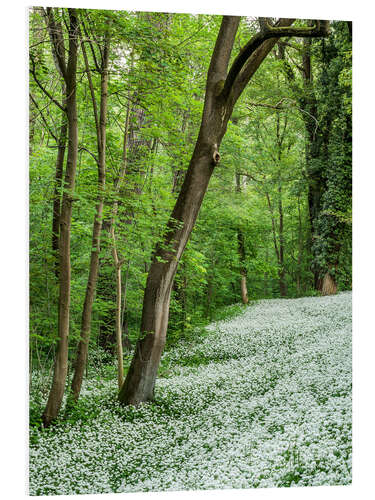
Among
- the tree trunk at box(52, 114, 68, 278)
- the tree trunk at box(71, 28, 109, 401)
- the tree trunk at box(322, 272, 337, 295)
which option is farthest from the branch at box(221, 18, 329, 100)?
the tree trunk at box(322, 272, 337, 295)

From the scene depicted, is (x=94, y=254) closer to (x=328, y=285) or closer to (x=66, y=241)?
(x=66, y=241)

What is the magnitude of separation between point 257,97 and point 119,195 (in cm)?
328

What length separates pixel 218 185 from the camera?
24.9 feet

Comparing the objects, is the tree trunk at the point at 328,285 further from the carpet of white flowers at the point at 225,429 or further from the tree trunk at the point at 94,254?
the tree trunk at the point at 94,254

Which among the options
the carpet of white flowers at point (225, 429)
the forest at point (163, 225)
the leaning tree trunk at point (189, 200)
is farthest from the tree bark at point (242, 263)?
the leaning tree trunk at point (189, 200)

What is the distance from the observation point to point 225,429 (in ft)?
13.7

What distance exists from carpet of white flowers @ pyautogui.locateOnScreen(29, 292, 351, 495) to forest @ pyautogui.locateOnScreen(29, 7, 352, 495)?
24 mm

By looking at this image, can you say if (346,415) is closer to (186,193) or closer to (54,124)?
(186,193)

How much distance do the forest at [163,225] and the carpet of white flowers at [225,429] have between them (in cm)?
2

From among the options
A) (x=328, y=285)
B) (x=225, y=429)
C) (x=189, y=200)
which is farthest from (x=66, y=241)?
(x=328, y=285)

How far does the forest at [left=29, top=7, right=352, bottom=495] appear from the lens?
3969mm

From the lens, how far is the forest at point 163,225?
3969 millimetres

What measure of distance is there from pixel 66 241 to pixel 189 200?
1.39m

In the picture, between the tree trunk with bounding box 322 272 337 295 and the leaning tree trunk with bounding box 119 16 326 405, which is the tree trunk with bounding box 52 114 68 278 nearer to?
the leaning tree trunk with bounding box 119 16 326 405
